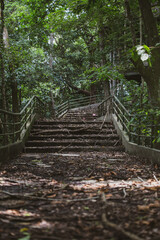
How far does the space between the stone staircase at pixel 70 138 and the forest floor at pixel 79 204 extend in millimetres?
2928

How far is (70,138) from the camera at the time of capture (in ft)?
29.1

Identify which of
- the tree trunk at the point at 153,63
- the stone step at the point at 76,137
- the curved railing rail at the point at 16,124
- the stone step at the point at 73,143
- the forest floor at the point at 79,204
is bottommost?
the forest floor at the point at 79,204

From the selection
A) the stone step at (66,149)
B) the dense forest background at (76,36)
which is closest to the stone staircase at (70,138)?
the stone step at (66,149)

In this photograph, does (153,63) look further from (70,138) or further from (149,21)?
(70,138)

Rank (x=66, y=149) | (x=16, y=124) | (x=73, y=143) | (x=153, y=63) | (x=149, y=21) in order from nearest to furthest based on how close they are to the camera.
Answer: (x=149, y=21)
(x=153, y=63)
(x=16, y=124)
(x=66, y=149)
(x=73, y=143)

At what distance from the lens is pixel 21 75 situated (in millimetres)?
10547

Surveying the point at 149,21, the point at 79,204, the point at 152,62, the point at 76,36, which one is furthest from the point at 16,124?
the point at 76,36

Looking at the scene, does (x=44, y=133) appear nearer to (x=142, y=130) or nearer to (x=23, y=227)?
(x=142, y=130)

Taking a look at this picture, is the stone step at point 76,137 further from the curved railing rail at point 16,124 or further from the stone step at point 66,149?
the stone step at point 66,149

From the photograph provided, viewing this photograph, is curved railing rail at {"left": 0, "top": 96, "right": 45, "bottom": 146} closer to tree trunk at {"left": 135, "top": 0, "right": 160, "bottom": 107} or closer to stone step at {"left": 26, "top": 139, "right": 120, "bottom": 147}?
stone step at {"left": 26, "top": 139, "right": 120, "bottom": 147}

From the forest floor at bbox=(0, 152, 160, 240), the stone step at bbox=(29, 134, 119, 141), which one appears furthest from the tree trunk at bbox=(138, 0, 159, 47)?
the stone step at bbox=(29, 134, 119, 141)

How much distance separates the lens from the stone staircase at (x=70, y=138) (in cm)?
775

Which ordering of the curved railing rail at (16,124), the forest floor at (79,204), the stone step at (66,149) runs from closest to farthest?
the forest floor at (79,204), the curved railing rail at (16,124), the stone step at (66,149)

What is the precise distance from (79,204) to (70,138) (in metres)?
6.21
